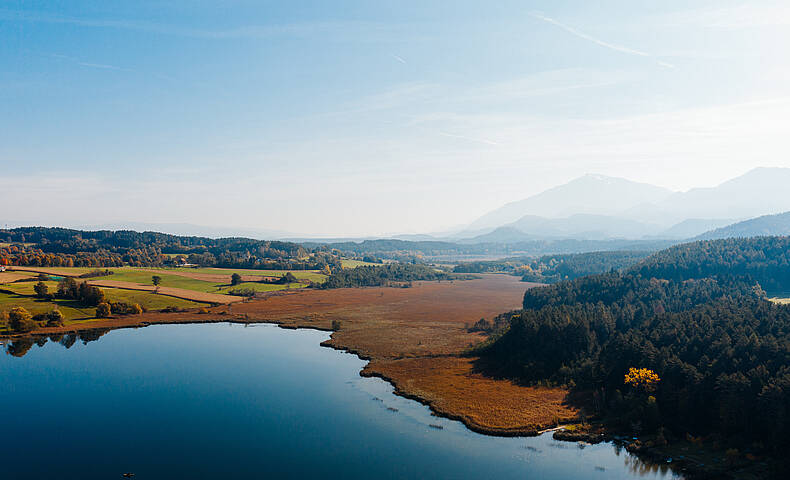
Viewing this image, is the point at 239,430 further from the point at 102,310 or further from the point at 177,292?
the point at 177,292

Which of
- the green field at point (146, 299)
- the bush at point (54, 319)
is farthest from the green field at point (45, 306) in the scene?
the green field at point (146, 299)

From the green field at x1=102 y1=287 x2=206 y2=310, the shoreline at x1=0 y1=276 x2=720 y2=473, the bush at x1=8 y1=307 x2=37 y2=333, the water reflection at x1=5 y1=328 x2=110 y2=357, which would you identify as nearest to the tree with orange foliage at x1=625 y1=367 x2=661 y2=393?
the shoreline at x1=0 y1=276 x2=720 y2=473

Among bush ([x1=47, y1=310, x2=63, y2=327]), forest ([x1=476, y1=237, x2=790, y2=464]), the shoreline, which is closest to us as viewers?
forest ([x1=476, y1=237, x2=790, y2=464])

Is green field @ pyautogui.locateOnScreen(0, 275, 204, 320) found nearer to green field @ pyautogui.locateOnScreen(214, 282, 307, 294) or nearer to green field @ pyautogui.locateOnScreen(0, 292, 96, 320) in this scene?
green field @ pyautogui.locateOnScreen(0, 292, 96, 320)

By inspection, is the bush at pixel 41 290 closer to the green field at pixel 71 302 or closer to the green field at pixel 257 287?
the green field at pixel 71 302

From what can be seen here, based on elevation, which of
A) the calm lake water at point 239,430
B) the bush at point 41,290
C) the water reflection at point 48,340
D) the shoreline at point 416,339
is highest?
the bush at point 41,290

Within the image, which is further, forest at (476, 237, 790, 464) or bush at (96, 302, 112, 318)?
bush at (96, 302, 112, 318)

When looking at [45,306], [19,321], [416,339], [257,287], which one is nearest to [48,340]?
[19,321]
